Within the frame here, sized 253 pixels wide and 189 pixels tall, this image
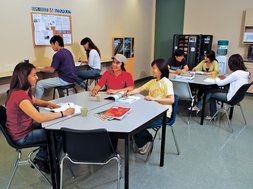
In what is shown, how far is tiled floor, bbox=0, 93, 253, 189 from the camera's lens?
235 cm

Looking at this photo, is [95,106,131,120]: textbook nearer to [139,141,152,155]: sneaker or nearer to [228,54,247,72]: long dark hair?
A: [139,141,152,155]: sneaker

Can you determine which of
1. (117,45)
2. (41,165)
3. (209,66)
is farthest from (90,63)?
(41,165)

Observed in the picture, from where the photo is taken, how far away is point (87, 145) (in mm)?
1857

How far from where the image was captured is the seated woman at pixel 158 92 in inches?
105

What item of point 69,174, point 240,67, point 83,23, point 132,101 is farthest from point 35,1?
point 240,67

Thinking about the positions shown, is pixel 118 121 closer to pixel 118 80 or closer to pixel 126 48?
pixel 118 80

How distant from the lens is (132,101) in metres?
2.66

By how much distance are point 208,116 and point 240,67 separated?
1.03m

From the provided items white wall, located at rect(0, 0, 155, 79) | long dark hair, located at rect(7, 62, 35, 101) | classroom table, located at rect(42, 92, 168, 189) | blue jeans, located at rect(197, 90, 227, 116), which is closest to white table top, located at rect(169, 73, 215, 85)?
blue jeans, located at rect(197, 90, 227, 116)

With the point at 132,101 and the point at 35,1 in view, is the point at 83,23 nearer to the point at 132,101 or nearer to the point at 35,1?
the point at 35,1

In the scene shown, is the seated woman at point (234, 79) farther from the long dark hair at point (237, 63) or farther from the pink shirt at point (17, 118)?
the pink shirt at point (17, 118)

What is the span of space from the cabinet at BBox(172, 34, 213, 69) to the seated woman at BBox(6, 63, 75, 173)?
4781mm

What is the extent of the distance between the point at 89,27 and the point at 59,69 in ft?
5.16

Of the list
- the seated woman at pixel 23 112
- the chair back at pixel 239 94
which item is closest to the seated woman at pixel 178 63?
the chair back at pixel 239 94
